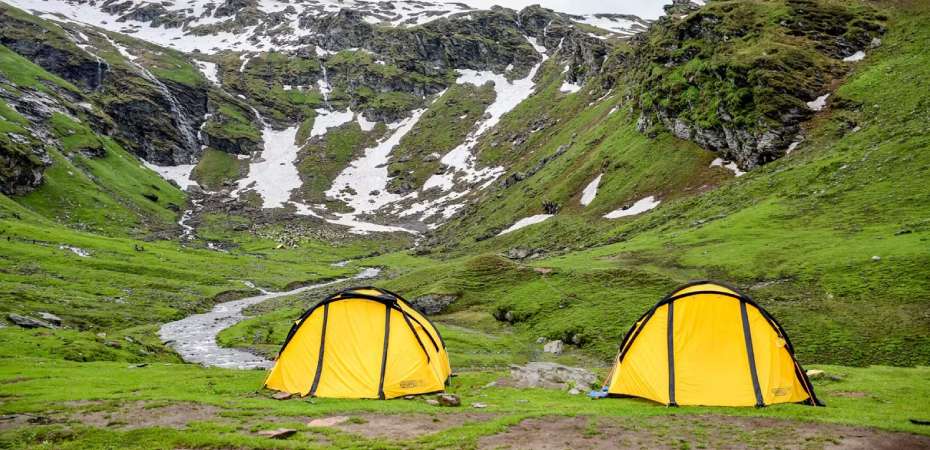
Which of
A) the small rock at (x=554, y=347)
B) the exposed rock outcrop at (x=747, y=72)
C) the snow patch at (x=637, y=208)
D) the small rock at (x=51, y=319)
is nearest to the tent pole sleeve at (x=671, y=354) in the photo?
the small rock at (x=554, y=347)

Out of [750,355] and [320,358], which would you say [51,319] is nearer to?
[320,358]

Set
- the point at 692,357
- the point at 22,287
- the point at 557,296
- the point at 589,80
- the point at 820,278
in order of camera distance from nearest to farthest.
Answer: the point at 692,357
the point at 820,278
the point at 557,296
the point at 22,287
the point at 589,80

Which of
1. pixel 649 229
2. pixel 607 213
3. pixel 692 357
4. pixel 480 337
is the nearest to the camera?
pixel 692 357

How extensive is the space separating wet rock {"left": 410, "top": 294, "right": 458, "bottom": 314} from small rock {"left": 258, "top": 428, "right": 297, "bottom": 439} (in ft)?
136

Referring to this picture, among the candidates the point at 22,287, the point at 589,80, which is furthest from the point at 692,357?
the point at 589,80

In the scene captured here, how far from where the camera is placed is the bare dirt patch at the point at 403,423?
55.8 ft

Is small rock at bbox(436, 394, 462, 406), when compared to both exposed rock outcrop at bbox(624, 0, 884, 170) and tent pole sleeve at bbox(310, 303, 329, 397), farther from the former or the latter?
exposed rock outcrop at bbox(624, 0, 884, 170)

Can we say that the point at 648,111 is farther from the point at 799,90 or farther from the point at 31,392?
the point at 31,392

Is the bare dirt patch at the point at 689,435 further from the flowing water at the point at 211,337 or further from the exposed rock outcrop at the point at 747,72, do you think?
the exposed rock outcrop at the point at 747,72

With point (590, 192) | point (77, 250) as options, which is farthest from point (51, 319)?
point (590, 192)

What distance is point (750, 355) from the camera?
21.0 metres

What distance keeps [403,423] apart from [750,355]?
14.0 m

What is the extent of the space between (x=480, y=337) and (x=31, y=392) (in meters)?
31.6

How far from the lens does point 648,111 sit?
11188 centimetres
